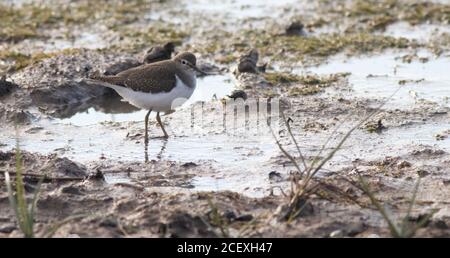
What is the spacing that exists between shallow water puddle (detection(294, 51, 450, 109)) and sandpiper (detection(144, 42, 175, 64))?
6.11ft

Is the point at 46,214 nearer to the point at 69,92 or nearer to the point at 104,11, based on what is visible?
the point at 69,92

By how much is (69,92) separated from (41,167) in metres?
3.12

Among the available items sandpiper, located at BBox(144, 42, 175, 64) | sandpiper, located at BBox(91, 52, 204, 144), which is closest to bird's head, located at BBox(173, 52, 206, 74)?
sandpiper, located at BBox(91, 52, 204, 144)

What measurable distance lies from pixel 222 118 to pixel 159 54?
2.18m

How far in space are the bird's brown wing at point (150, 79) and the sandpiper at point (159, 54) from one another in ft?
7.48

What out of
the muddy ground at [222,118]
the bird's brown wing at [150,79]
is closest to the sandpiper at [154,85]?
the bird's brown wing at [150,79]

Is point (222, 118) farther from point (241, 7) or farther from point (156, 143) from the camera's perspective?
point (241, 7)

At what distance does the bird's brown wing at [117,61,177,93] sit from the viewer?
391 inches

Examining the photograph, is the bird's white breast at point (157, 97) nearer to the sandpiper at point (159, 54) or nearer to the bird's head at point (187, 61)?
the bird's head at point (187, 61)

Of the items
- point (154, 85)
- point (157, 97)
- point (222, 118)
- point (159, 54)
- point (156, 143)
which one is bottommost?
point (156, 143)

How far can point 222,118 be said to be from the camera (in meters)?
10.7

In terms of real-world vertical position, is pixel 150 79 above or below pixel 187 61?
below

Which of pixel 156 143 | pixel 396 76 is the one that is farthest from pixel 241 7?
pixel 156 143
